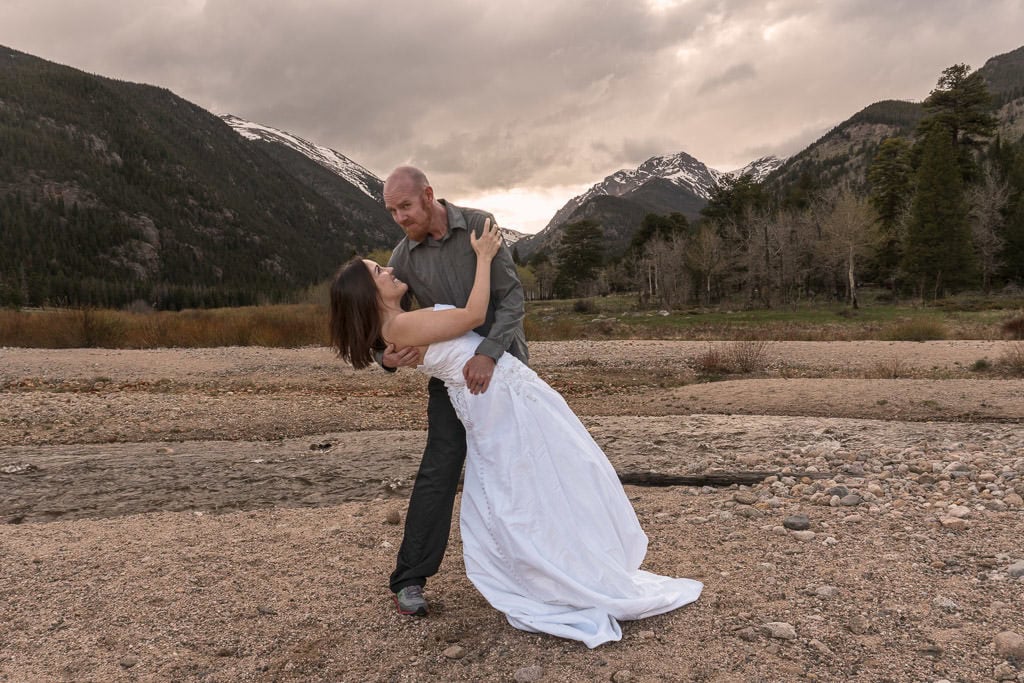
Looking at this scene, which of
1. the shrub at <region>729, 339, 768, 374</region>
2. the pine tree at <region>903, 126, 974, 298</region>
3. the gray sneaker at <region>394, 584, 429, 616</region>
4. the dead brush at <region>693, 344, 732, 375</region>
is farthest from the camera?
the pine tree at <region>903, 126, 974, 298</region>

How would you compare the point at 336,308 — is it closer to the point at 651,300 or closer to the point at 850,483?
the point at 850,483

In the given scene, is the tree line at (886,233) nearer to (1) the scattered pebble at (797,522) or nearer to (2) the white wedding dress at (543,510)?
(1) the scattered pebble at (797,522)

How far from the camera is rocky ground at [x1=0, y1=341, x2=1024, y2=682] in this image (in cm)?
299

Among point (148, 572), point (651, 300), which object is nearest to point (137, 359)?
point (148, 572)

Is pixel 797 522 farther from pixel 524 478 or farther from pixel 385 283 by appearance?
pixel 385 283

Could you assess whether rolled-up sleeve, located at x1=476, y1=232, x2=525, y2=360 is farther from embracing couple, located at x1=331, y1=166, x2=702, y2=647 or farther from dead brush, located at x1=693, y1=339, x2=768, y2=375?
dead brush, located at x1=693, y1=339, x2=768, y2=375

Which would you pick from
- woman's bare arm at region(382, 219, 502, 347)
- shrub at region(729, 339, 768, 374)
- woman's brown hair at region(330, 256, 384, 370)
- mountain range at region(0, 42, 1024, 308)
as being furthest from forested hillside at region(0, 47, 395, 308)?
woman's bare arm at region(382, 219, 502, 347)

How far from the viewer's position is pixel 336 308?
3240 mm

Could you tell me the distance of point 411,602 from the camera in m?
3.44

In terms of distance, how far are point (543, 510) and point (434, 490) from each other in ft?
2.01

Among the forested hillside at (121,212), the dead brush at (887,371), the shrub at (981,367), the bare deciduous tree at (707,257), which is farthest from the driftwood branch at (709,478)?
the forested hillside at (121,212)

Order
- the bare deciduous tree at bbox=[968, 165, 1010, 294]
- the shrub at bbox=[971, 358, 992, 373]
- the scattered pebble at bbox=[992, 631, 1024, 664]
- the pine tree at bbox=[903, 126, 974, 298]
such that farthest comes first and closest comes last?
the bare deciduous tree at bbox=[968, 165, 1010, 294] < the pine tree at bbox=[903, 126, 974, 298] < the shrub at bbox=[971, 358, 992, 373] < the scattered pebble at bbox=[992, 631, 1024, 664]

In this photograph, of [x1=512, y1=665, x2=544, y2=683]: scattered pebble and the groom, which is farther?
the groom

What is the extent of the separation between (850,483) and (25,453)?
9120mm
